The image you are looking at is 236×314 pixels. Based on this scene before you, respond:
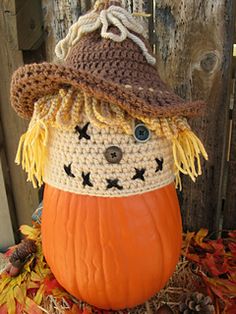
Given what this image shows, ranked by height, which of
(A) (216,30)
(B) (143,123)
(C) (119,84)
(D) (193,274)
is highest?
(A) (216,30)

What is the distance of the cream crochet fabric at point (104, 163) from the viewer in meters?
0.79

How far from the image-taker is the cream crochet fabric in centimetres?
79

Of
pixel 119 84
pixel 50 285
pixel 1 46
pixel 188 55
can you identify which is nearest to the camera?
pixel 119 84

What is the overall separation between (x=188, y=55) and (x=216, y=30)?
0.12 metres

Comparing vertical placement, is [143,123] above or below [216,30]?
below

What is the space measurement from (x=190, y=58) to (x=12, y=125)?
2.47ft

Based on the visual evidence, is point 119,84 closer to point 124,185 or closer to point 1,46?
point 124,185

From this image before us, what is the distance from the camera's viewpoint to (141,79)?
0.79 metres

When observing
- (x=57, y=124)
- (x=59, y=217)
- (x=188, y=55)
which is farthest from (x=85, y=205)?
(x=188, y=55)

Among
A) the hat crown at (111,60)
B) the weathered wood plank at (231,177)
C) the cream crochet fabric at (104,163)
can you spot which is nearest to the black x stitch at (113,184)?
the cream crochet fabric at (104,163)

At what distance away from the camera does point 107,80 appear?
701mm

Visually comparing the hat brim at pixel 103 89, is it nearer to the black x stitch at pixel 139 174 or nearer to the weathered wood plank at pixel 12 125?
the black x stitch at pixel 139 174

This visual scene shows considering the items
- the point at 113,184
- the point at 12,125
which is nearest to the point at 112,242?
the point at 113,184

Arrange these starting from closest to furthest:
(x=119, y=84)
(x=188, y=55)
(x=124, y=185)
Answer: (x=119, y=84) → (x=124, y=185) → (x=188, y=55)
